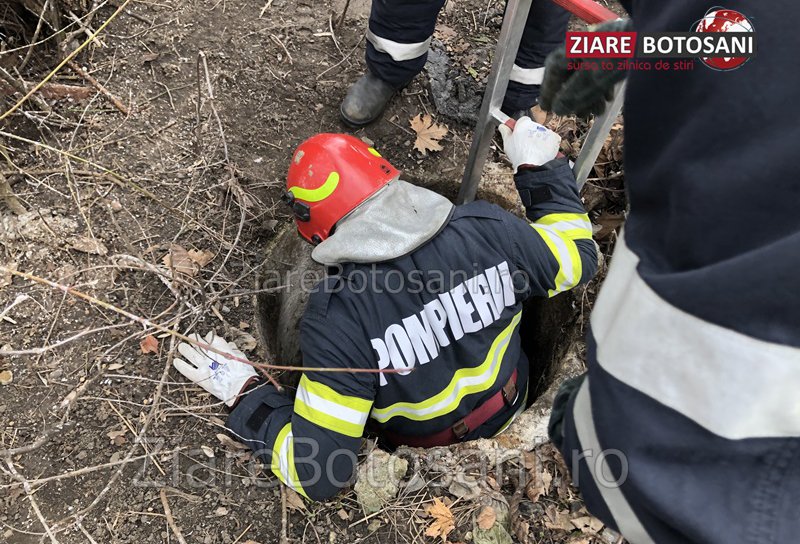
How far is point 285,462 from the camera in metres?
2.20

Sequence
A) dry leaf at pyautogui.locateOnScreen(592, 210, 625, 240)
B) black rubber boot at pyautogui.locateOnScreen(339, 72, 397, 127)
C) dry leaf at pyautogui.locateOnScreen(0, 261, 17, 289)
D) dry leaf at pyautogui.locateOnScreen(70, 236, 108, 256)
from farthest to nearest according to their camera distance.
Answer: black rubber boot at pyautogui.locateOnScreen(339, 72, 397, 127), dry leaf at pyautogui.locateOnScreen(592, 210, 625, 240), dry leaf at pyautogui.locateOnScreen(70, 236, 108, 256), dry leaf at pyautogui.locateOnScreen(0, 261, 17, 289)

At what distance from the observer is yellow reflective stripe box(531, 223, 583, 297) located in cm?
246

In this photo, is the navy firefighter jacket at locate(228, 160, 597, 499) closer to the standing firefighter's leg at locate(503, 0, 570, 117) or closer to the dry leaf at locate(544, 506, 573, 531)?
the dry leaf at locate(544, 506, 573, 531)

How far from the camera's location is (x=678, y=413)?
90cm

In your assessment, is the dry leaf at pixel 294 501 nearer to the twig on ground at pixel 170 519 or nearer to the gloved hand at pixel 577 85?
the twig on ground at pixel 170 519

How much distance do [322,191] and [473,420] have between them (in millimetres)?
1315

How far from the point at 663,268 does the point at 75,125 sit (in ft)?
10.5

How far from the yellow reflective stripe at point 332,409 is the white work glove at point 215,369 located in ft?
1.46

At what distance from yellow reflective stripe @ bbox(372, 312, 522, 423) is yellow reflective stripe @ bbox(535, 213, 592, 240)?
0.54 meters

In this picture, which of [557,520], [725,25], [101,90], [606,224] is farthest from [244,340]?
[725,25]

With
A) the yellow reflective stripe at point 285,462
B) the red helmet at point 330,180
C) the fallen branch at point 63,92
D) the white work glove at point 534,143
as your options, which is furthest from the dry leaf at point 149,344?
the white work glove at point 534,143

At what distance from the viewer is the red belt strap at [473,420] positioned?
257 cm

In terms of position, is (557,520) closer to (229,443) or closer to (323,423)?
(323,423)

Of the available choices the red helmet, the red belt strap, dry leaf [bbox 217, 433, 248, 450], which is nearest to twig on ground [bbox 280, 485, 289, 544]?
dry leaf [bbox 217, 433, 248, 450]
